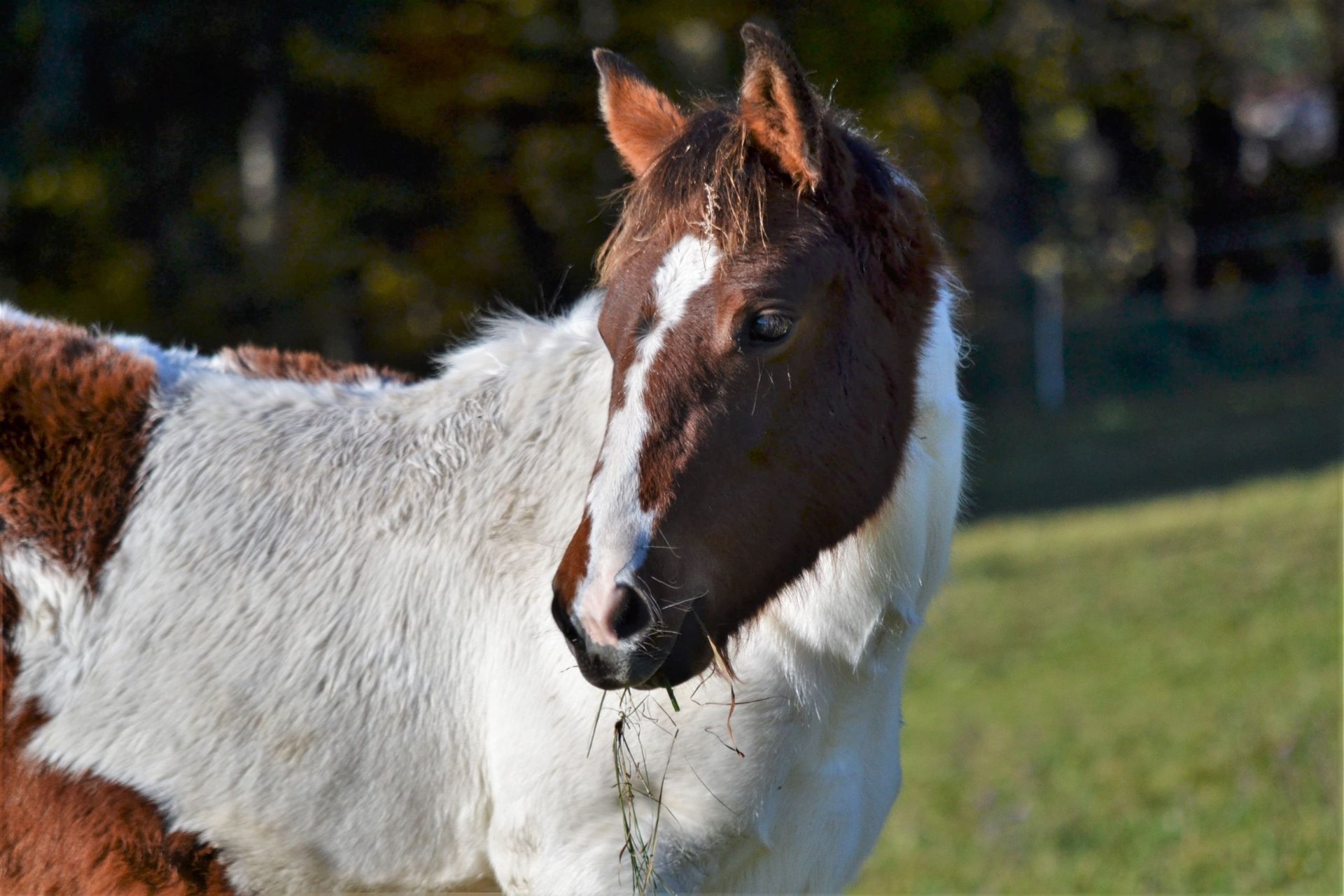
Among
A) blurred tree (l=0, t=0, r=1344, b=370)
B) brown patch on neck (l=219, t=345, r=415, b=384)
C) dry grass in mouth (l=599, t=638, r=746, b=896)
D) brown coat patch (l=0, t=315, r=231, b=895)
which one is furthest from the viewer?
blurred tree (l=0, t=0, r=1344, b=370)

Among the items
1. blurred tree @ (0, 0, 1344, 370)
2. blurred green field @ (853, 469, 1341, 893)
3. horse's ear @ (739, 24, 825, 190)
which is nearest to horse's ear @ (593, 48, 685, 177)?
horse's ear @ (739, 24, 825, 190)

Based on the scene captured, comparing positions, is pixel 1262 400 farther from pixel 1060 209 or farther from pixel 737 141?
pixel 737 141

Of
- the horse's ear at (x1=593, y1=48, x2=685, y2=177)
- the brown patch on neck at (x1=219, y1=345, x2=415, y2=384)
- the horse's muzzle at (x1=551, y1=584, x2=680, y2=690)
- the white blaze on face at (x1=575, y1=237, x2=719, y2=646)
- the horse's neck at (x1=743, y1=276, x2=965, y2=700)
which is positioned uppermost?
the horse's ear at (x1=593, y1=48, x2=685, y2=177)

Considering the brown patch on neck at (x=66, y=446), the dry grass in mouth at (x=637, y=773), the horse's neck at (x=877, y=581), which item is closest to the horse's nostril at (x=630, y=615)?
the dry grass in mouth at (x=637, y=773)

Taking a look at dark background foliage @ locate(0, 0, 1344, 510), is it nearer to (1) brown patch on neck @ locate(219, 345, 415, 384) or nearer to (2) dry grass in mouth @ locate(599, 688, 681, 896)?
(1) brown patch on neck @ locate(219, 345, 415, 384)

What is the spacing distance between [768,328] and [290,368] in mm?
1583

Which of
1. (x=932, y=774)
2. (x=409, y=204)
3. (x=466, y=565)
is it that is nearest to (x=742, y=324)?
(x=466, y=565)

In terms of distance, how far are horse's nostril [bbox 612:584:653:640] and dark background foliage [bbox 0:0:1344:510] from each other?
8.77 meters

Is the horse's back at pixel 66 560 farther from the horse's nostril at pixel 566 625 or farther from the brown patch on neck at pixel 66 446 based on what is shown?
the horse's nostril at pixel 566 625

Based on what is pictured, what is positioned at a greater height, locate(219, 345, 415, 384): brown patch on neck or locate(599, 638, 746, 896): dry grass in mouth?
locate(219, 345, 415, 384): brown patch on neck

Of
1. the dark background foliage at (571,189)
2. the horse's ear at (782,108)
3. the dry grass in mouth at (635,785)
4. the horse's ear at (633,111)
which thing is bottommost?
the dark background foliage at (571,189)

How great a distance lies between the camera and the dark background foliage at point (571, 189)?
14.1m

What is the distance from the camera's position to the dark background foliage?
1405 cm

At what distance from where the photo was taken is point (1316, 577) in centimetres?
1009
